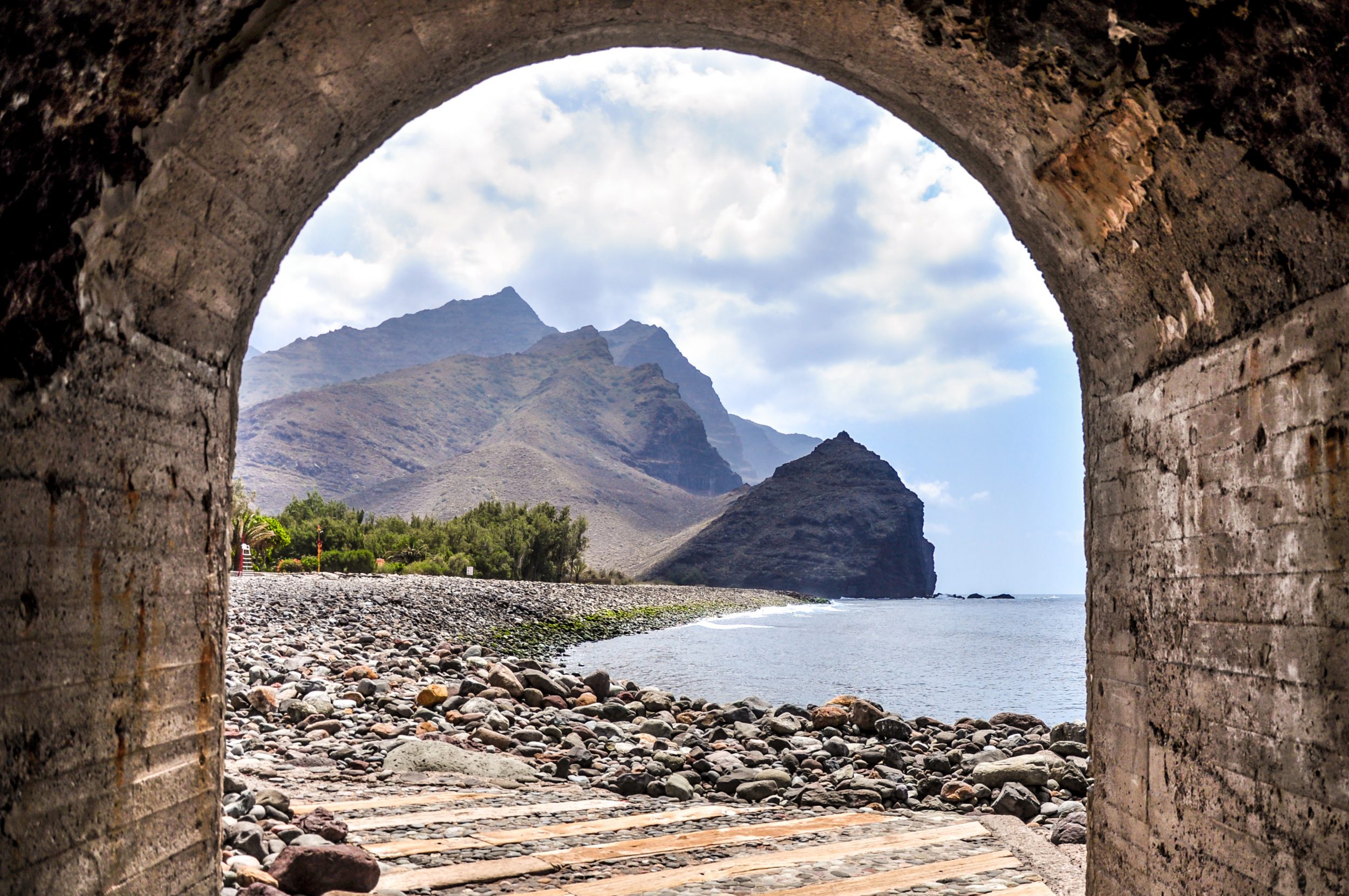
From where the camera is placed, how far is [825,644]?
33.2 meters

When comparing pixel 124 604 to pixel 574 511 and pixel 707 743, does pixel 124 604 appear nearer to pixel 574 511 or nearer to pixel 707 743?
pixel 707 743

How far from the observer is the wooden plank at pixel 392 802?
569 cm

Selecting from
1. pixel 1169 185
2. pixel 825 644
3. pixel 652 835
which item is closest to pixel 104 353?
pixel 1169 185

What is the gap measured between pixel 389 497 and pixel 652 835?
4930 inches

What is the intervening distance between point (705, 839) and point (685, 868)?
73cm

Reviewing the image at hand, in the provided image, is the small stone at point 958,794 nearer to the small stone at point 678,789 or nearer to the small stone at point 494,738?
the small stone at point 678,789

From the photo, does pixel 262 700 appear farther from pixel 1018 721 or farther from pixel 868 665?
pixel 868 665

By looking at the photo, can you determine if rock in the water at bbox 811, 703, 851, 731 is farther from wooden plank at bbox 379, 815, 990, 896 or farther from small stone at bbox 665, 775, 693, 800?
wooden plank at bbox 379, 815, 990, 896

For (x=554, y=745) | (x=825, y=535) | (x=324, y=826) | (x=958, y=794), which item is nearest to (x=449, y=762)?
(x=554, y=745)

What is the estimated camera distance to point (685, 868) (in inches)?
199

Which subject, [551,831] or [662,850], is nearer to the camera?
[662,850]

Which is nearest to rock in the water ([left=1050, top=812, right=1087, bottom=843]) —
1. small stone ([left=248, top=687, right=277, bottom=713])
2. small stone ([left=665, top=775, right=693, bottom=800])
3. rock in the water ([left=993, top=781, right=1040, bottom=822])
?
rock in the water ([left=993, top=781, right=1040, bottom=822])

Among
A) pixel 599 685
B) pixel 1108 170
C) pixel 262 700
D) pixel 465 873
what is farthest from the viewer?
pixel 599 685

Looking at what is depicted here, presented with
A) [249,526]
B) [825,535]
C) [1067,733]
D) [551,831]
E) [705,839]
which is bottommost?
[1067,733]
